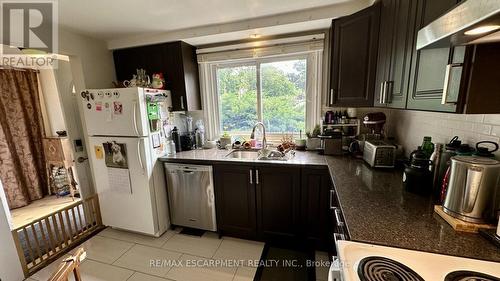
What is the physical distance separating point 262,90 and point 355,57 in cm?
117

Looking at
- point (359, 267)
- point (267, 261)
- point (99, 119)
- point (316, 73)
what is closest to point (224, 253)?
point (267, 261)

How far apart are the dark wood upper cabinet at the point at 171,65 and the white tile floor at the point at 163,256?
5.05 ft

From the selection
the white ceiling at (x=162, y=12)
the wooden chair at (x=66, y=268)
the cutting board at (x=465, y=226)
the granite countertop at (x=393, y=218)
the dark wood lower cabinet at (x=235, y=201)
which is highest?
the white ceiling at (x=162, y=12)

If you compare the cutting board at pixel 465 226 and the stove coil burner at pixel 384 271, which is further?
the cutting board at pixel 465 226

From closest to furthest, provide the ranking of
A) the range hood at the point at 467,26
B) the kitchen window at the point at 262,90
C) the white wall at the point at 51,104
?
the range hood at the point at 467,26
the kitchen window at the point at 262,90
the white wall at the point at 51,104

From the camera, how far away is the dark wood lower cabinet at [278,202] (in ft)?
6.42

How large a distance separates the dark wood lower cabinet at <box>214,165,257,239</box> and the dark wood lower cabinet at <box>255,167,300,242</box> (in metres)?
0.08

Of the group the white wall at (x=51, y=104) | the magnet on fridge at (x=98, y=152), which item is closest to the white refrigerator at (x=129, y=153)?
the magnet on fridge at (x=98, y=152)

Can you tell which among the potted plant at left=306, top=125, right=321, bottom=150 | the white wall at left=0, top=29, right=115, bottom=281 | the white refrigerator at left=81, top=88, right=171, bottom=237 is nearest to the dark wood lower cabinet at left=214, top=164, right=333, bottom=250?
the potted plant at left=306, top=125, right=321, bottom=150

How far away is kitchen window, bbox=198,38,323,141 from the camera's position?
8.04ft

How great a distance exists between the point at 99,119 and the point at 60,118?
1.94 meters

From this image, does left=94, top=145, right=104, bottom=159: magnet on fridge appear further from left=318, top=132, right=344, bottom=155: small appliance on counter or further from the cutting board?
the cutting board

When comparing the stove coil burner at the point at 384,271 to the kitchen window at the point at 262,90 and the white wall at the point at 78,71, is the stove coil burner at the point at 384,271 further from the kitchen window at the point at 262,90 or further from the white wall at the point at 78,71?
the white wall at the point at 78,71

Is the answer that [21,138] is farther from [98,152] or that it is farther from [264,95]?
[264,95]
